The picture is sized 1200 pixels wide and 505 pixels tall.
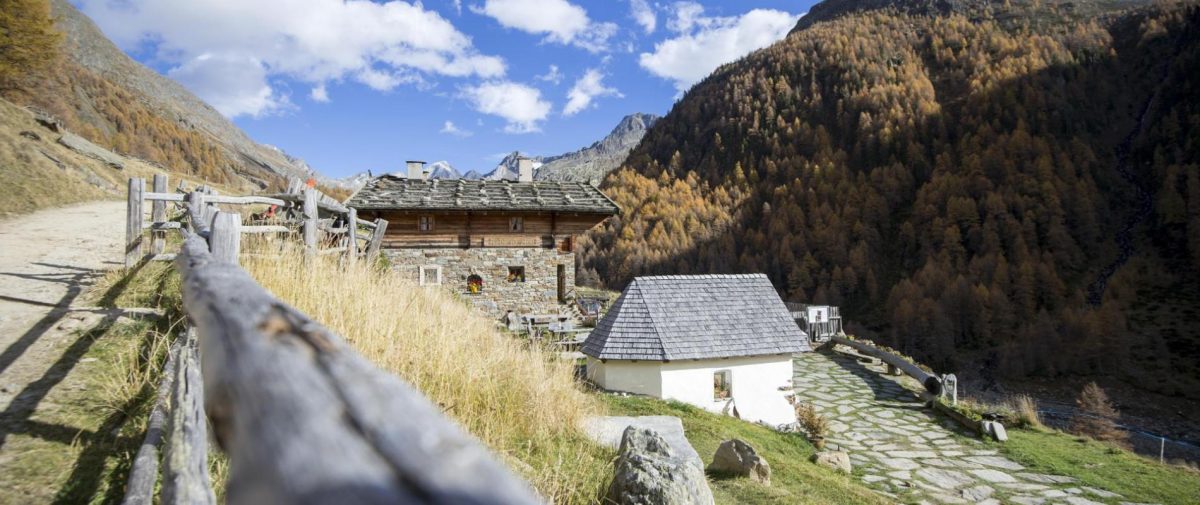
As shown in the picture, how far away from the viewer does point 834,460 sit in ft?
29.9

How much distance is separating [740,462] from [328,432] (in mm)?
6327

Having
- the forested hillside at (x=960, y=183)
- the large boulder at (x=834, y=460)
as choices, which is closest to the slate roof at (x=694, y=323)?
the large boulder at (x=834, y=460)

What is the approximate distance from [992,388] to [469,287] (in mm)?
24549

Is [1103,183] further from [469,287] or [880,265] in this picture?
[469,287]

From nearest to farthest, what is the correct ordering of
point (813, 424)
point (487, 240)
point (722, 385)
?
point (813, 424) → point (722, 385) → point (487, 240)

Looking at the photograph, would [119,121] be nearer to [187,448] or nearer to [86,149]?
[86,149]

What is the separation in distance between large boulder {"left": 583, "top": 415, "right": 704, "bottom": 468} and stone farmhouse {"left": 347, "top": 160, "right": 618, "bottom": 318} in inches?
451

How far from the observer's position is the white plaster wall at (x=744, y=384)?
39.4 ft

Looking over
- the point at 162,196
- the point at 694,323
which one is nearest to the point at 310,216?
the point at 162,196

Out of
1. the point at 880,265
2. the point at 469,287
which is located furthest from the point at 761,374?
the point at 880,265

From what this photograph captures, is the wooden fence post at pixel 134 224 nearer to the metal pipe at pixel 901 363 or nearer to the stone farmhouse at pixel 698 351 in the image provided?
the stone farmhouse at pixel 698 351

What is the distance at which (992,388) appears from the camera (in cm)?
2602

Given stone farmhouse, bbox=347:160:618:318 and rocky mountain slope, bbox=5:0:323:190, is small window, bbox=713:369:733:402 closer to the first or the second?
stone farmhouse, bbox=347:160:618:318

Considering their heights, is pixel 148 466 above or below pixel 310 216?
below
